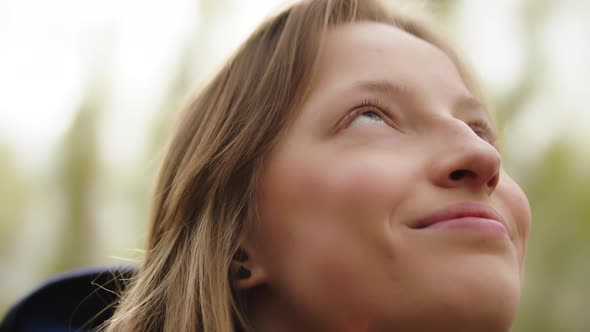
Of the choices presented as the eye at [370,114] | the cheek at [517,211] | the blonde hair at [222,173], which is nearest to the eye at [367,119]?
the eye at [370,114]

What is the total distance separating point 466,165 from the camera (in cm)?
89

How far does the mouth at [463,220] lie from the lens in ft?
2.81

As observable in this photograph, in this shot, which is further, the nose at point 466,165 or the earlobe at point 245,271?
the earlobe at point 245,271

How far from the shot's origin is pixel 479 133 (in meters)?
1.15

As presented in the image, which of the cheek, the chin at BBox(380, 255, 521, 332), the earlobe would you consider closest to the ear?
the earlobe

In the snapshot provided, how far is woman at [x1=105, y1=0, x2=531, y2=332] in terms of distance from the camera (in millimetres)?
859

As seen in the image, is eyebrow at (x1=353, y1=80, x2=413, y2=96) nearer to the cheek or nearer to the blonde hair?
the blonde hair

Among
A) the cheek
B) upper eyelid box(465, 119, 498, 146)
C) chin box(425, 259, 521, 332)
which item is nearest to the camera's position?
chin box(425, 259, 521, 332)

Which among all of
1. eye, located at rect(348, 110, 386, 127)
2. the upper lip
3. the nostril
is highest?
eye, located at rect(348, 110, 386, 127)

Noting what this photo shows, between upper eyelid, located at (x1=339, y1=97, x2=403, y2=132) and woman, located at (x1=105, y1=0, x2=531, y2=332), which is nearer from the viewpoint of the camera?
woman, located at (x1=105, y1=0, x2=531, y2=332)

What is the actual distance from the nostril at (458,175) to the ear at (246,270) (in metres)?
0.36

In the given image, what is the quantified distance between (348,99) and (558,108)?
9.06ft

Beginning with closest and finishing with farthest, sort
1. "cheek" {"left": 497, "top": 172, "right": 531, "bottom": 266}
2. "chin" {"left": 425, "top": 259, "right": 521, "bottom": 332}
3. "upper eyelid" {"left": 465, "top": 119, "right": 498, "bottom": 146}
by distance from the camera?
"chin" {"left": 425, "top": 259, "right": 521, "bottom": 332}
"cheek" {"left": 497, "top": 172, "right": 531, "bottom": 266}
"upper eyelid" {"left": 465, "top": 119, "right": 498, "bottom": 146}

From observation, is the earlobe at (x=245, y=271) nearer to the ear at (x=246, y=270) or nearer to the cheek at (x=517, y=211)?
the ear at (x=246, y=270)
